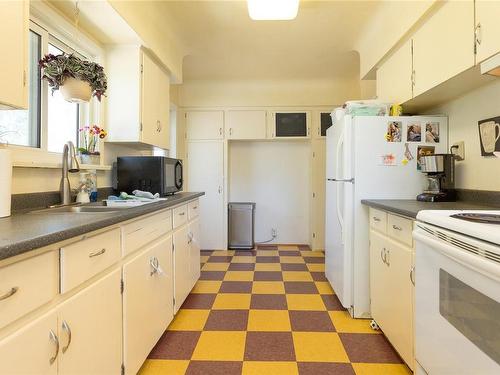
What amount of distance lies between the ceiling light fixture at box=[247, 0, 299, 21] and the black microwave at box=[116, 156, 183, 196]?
129 cm

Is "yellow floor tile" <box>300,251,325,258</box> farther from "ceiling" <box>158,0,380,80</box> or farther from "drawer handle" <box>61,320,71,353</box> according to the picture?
"drawer handle" <box>61,320,71,353</box>

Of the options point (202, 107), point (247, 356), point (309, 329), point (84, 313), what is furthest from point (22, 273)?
point (202, 107)

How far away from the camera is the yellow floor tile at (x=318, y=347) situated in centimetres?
175

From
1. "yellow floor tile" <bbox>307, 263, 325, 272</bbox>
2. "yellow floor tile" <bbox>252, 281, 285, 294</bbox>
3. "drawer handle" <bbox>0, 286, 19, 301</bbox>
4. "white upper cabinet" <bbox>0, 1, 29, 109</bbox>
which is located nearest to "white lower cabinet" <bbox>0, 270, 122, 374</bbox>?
"drawer handle" <bbox>0, 286, 19, 301</bbox>

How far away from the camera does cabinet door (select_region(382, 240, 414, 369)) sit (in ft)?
5.15

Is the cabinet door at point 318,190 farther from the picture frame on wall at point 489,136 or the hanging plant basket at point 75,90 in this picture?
the hanging plant basket at point 75,90

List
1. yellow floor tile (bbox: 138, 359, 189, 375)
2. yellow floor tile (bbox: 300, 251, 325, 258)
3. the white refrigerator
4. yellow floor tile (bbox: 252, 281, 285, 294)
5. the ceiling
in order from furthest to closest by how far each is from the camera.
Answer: yellow floor tile (bbox: 300, 251, 325, 258) < yellow floor tile (bbox: 252, 281, 285, 294) < the ceiling < the white refrigerator < yellow floor tile (bbox: 138, 359, 189, 375)

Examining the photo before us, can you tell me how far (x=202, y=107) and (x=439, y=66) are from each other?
10.2 ft

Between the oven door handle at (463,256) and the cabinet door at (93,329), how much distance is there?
4.00 ft

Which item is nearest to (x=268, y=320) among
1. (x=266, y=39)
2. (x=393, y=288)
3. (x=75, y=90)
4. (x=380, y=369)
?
(x=380, y=369)

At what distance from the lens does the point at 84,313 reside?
1.06 metres

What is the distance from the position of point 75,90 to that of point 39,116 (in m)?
0.32

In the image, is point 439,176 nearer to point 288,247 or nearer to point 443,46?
point 443,46

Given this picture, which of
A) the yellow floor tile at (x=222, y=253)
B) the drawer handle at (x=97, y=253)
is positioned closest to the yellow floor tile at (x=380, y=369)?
the drawer handle at (x=97, y=253)
